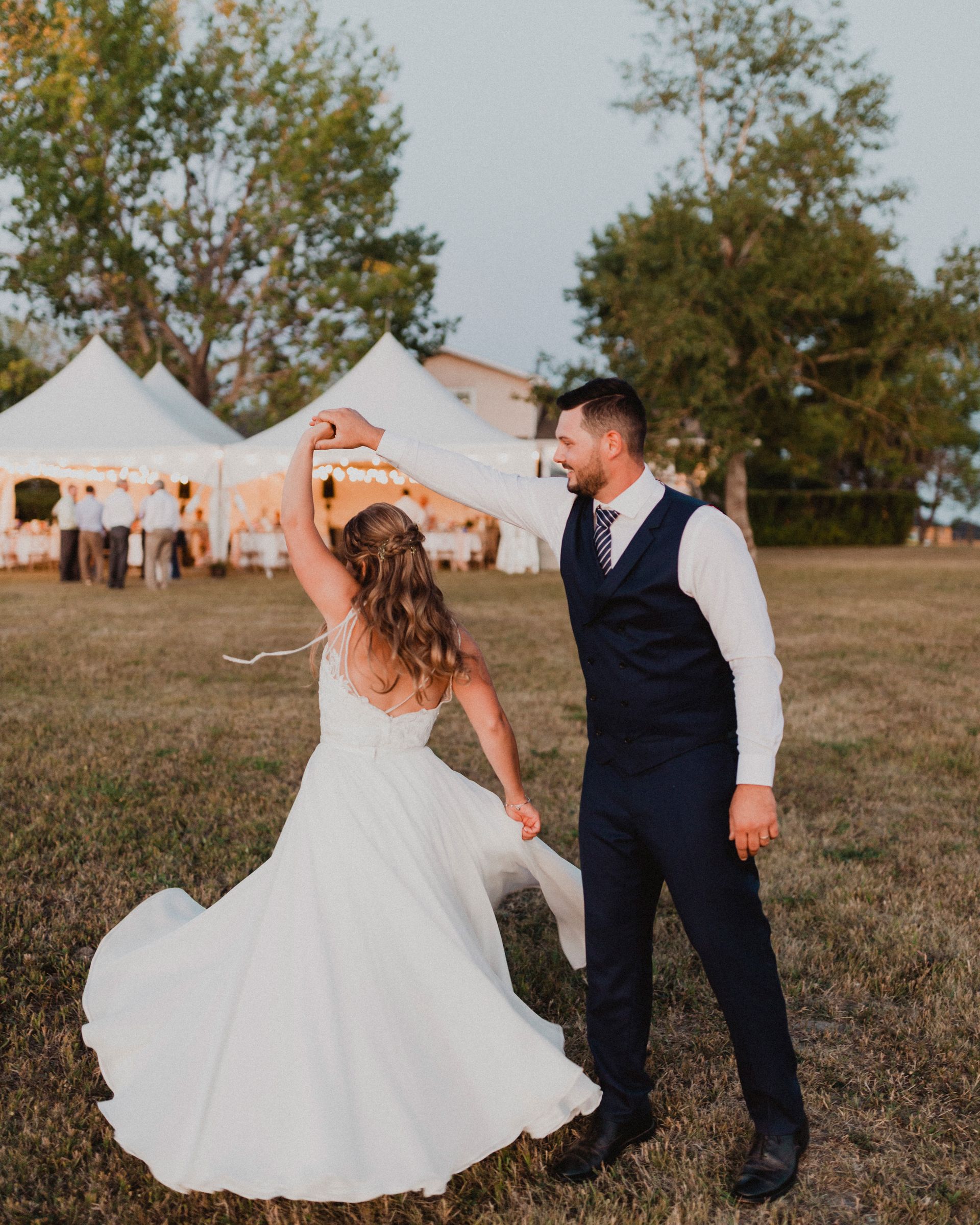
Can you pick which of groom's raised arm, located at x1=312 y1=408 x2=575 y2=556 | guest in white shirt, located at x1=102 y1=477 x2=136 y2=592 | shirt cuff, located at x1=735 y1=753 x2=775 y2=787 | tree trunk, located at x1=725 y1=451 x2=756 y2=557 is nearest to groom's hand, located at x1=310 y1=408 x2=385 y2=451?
groom's raised arm, located at x1=312 y1=408 x2=575 y2=556

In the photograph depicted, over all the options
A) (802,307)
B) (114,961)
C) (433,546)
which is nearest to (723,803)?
(114,961)

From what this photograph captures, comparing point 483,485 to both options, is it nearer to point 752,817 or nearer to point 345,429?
point 345,429

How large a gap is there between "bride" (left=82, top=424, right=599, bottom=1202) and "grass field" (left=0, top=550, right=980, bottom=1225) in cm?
24

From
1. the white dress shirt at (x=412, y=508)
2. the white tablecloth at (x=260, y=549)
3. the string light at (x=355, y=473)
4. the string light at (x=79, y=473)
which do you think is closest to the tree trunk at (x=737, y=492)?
the white dress shirt at (x=412, y=508)

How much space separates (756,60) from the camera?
1115 inches

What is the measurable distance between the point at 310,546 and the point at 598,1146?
1750 millimetres

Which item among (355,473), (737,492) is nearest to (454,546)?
(355,473)

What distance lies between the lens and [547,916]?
14.6 feet

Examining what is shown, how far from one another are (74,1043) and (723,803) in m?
2.22

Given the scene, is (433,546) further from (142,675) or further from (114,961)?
(114,961)

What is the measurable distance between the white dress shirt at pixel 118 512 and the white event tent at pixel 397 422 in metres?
1.95

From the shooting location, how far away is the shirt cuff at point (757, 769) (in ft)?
7.85

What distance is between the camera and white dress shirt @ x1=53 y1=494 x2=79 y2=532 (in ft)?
64.6

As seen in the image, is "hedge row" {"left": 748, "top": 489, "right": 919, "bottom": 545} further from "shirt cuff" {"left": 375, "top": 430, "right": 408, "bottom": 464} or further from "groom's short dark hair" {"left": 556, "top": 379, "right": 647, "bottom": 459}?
"groom's short dark hair" {"left": 556, "top": 379, "right": 647, "bottom": 459}
